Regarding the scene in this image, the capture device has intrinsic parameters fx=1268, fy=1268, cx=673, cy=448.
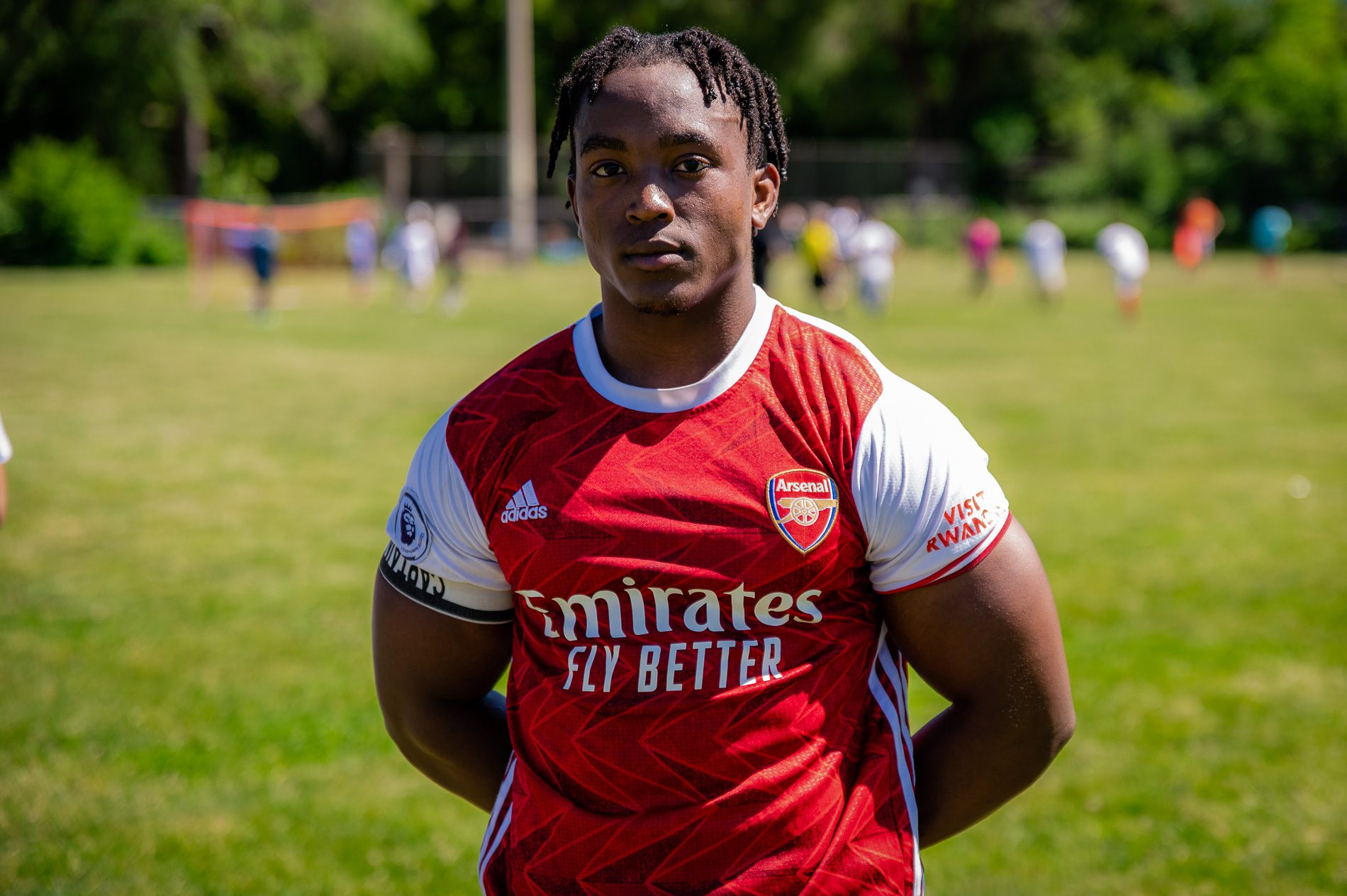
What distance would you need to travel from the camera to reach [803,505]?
188cm

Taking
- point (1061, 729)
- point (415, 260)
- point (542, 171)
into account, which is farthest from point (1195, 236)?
point (1061, 729)

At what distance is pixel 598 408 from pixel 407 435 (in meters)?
11.3

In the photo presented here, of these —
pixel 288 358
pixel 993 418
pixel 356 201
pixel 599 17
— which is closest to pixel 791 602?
pixel 993 418

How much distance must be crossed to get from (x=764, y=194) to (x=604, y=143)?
329mm

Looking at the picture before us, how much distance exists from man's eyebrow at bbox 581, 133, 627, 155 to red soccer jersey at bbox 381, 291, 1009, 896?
1.15 feet

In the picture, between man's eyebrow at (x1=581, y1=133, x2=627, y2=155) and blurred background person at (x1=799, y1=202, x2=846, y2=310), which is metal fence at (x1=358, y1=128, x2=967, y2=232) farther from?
man's eyebrow at (x1=581, y1=133, x2=627, y2=155)

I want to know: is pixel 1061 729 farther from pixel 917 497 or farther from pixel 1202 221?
pixel 1202 221

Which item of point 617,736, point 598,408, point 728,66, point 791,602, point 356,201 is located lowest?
point 356,201

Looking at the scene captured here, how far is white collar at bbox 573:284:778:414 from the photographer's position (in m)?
1.96

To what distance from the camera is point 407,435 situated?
12969mm

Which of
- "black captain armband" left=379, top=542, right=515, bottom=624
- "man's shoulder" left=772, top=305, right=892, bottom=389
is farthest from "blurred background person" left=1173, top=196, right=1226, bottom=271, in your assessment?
"black captain armband" left=379, top=542, right=515, bottom=624

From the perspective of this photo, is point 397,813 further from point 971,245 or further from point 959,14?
point 959,14

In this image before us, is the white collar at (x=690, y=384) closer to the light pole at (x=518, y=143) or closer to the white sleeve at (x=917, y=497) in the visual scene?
the white sleeve at (x=917, y=497)

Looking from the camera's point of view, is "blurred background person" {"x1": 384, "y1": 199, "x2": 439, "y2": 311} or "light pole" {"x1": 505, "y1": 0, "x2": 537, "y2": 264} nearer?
"blurred background person" {"x1": 384, "y1": 199, "x2": 439, "y2": 311}
